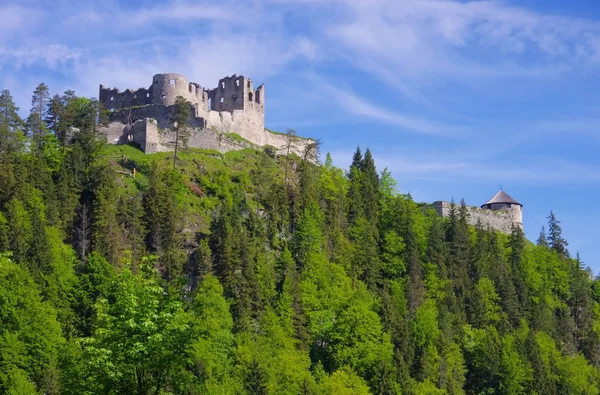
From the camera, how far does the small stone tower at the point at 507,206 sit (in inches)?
4769

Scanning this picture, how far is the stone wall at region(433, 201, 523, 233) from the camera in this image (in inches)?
4537

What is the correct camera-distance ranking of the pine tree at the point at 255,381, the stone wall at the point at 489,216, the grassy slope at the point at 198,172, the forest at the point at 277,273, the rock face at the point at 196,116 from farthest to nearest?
1. the stone wall at the point at 489,216
2. the rock face at the point at 196,116
3. the grassy slope at the point at 198,172
4. the forest at the point at 277,273
5. the pine tree at the point at 255,381

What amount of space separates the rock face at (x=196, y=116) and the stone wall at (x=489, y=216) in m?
20.0


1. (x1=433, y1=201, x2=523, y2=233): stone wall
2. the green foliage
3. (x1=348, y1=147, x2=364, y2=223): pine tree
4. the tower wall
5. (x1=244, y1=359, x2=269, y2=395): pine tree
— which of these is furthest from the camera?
(x1=433, y1=201, x2=523, y2=233): stone wall

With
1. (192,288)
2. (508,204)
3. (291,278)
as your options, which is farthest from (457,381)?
(508,204)

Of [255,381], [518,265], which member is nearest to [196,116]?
[518,265]

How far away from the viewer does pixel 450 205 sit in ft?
376

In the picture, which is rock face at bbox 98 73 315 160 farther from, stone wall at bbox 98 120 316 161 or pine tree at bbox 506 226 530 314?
pine tree at bbox 506 226 530 314

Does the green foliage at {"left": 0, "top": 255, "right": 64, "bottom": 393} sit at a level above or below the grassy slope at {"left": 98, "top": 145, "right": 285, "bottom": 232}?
below

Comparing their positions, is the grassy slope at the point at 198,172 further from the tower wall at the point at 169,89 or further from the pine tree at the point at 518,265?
the pine tree at the point at 518,265

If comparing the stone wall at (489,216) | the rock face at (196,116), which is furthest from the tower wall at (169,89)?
the stone wall at (489,216)

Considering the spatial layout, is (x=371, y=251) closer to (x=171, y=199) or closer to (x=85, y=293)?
(x=171, y=199)

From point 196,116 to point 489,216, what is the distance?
137 feet

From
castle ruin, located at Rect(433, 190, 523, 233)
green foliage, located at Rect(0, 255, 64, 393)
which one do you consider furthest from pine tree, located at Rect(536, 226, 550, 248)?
green foliage, located at Rect(0, 255, 64, 393)
